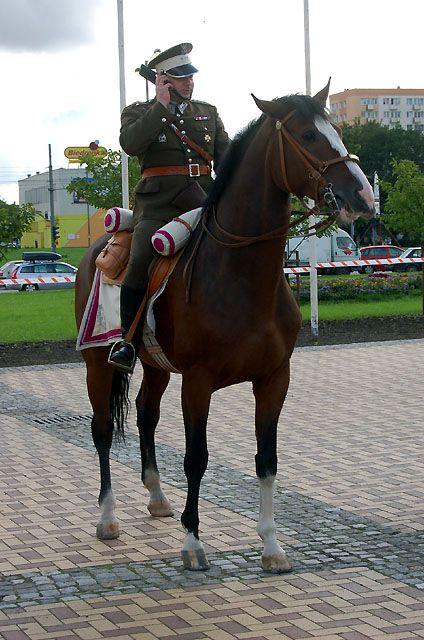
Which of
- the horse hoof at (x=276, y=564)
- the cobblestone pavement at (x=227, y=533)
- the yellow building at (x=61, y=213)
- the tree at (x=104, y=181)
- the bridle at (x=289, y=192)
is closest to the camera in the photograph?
the cobblestone pavement at (x=227, y=533)

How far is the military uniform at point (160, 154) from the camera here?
23.8 feet

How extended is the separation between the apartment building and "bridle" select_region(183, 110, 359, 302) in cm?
16454

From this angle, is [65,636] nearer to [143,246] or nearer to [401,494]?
[143,246]

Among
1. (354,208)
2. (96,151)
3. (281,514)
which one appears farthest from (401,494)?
(96,151)

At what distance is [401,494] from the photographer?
8.52 m

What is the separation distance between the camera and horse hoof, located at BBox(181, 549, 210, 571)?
6.64m

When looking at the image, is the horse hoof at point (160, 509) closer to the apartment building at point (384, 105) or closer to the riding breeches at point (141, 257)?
the riding breeches at point (141, 257)

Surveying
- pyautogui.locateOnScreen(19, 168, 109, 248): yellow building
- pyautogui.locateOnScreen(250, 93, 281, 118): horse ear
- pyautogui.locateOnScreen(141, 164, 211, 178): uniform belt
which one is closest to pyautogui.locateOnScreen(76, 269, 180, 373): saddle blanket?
pyautogui.locateOnScreen(141, 164, 211, 178): uniform belt

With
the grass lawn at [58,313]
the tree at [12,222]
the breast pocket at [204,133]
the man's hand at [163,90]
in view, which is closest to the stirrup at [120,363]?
the breast pocket at [204,133]

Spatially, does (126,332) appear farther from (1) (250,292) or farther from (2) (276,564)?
(2) (276,564)

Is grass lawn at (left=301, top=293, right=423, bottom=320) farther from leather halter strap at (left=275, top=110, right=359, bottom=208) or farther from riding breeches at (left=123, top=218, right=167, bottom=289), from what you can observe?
leather halter strap at (left=275, top=110, right=359, bottom=208)

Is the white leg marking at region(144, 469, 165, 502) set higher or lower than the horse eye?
lower

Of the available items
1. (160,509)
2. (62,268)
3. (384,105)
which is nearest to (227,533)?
(160,509)

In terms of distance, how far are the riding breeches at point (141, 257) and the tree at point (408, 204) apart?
80.0 feet
